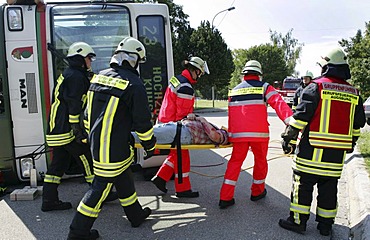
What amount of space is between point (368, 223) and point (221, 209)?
5.69 ft

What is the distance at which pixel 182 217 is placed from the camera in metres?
4.51

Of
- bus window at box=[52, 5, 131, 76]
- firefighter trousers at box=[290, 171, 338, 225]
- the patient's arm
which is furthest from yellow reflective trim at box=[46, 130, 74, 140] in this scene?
firefighter trousers at box=[290, 171, 338, 225]

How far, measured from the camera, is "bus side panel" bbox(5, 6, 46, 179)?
530 cm

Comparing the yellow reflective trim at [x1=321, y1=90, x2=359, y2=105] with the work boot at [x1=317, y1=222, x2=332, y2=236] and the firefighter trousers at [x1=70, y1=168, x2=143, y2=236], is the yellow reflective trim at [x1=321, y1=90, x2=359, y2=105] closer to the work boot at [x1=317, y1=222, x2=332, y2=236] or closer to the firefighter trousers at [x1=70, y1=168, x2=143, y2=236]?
the work boot at [x1=317, y1=222, x2=332, y2=236]

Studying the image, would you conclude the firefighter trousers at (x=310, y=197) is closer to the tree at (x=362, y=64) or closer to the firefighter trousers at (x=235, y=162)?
the firefighter trousers at (x=235, y=162)

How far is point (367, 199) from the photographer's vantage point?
470 cm

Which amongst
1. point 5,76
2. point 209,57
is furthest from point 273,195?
point 209,57

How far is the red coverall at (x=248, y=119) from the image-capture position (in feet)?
15.2

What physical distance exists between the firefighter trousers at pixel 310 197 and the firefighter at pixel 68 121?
2.57 m

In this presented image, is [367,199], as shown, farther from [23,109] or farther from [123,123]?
[23,109]

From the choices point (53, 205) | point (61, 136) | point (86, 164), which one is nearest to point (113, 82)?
point (61, 136)

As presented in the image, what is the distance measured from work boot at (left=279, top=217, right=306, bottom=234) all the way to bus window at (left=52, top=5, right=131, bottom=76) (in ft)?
11.2

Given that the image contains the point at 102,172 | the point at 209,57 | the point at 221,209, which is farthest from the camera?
the point at 209,57

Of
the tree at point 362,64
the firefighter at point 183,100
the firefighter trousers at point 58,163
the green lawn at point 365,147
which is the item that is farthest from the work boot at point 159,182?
the tree at point 362,64
